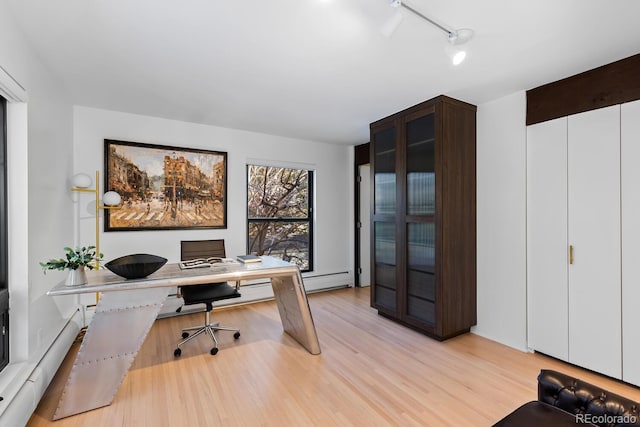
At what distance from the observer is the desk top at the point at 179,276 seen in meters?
1.95

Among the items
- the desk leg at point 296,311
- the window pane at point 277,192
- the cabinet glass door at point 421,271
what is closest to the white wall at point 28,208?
the desk leg at point 296,311

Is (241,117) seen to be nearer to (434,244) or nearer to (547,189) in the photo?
(434,244)

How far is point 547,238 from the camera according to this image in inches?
108

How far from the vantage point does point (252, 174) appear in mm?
4598

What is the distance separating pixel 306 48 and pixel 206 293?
2.34m

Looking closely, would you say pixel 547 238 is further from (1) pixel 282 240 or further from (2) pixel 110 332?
(2) pixel 110 332

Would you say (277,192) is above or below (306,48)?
below

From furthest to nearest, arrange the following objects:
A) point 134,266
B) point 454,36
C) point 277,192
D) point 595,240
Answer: point 277,192 < point 595,240 < point 134,266 < point 454,36

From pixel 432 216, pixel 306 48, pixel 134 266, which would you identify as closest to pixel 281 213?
pixel 432 216

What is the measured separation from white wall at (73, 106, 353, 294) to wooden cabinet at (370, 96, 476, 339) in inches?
62.9

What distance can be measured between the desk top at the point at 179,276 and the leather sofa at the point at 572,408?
1800mm

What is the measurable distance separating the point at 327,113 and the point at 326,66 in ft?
3.81

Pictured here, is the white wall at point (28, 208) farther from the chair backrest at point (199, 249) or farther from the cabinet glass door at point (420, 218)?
the cabinet glass door at point (420, 218)

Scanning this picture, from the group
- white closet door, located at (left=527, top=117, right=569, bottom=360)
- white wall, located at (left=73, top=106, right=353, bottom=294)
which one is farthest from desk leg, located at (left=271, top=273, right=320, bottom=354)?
white closet door, located at (left=527, top=117, right=569, bottom=360)
